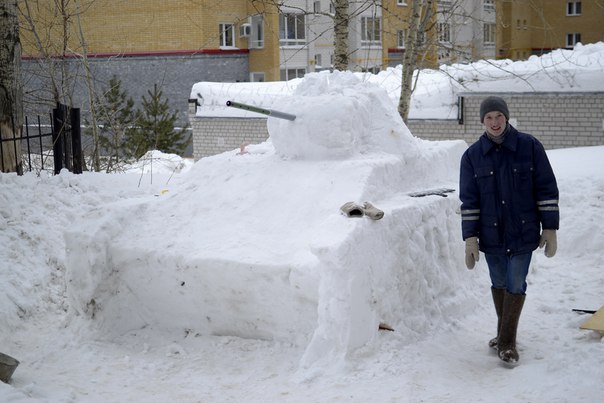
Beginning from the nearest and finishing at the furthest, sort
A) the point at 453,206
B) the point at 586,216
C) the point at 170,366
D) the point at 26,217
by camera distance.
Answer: the point at 170,366 → the point at 453,206 → the point at 26,217 → the point at 586,216

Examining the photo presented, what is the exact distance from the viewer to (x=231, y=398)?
15.9ft

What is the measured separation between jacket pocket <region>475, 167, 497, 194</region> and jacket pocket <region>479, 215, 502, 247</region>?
0.19 meters

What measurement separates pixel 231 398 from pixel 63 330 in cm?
198

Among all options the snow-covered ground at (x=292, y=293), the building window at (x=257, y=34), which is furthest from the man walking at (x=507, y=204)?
the building window at (x=257, y=34)

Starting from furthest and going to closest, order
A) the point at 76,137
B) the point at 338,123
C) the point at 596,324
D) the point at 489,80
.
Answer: the point at 489,80, the point at 76,137, the point at 338,123, the point at 596,324

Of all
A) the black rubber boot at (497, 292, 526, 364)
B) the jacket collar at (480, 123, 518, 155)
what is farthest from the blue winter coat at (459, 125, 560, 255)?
the black rubber boot at (497, 292, 526, 364)

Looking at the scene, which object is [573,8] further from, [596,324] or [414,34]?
[596,324]

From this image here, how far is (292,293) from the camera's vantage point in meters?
5.43

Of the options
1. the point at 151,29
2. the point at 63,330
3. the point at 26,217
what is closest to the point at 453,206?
the point at 63,330

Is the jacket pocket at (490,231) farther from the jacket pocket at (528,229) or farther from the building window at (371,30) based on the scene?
the building window at (371,30)

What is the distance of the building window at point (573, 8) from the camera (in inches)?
1694

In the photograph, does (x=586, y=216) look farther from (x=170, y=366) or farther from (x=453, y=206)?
(x=170, y=366)

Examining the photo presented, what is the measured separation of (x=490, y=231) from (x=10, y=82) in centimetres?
735

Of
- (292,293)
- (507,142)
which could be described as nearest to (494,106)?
(507,142)
